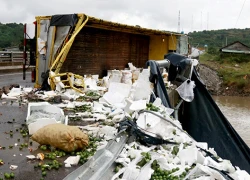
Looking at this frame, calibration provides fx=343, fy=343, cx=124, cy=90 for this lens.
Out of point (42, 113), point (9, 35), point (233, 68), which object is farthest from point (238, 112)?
point (9, 35)

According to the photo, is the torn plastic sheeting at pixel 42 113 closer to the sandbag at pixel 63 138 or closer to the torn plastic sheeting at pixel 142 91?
the sandbag at pixel 63 138

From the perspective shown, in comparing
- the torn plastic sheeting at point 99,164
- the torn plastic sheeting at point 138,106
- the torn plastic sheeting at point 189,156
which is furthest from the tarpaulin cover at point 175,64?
the torn plastic sheeting at point 99,164

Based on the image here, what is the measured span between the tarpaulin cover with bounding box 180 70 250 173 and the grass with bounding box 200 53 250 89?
952 inches

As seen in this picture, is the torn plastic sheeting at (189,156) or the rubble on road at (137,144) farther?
the torn plastic sheeting at (189,156)

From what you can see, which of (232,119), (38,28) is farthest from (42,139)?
(232,119)

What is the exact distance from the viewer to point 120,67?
13328 mm

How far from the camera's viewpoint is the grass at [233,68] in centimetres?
3278

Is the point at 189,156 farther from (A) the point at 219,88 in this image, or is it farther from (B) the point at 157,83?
(A) the point at 219,88

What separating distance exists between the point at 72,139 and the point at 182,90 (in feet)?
15.5

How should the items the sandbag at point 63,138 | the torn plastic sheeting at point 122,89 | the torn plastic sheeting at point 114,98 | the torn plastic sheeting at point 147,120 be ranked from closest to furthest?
the sandbag at point 63,138
the torn plastic sheeting at point 147,120
the torn plastic sheeting at point 114,98
the torn plastic sheeting at point 122,89

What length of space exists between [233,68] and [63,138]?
39043 mm

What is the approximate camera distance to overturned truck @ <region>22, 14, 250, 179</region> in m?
7.24

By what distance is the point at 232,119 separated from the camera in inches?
793

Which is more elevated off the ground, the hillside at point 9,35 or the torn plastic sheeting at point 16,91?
the hillside at point 9,35
